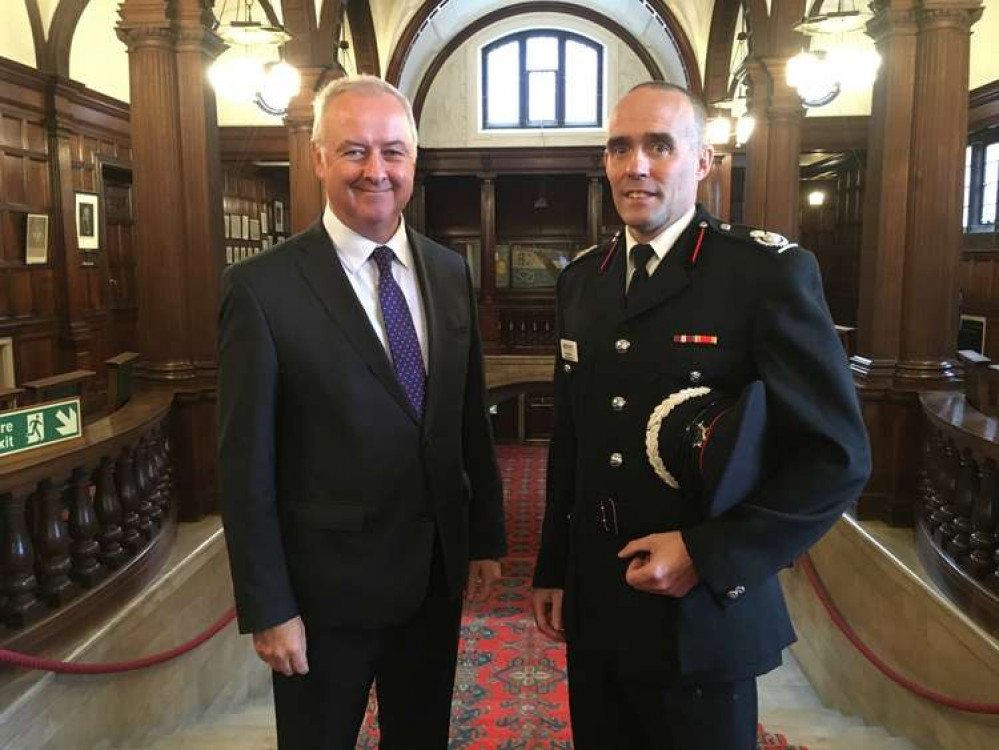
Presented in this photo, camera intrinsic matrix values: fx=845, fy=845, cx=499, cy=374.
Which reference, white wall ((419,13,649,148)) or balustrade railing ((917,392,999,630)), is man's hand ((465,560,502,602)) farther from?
white wall ((419,13,649,148))

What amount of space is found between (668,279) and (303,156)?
7.52 meters

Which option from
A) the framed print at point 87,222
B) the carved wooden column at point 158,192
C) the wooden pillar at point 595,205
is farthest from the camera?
the wooden pillar at point 595,205

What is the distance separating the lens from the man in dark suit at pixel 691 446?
5.12ft

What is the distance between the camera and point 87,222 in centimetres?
981

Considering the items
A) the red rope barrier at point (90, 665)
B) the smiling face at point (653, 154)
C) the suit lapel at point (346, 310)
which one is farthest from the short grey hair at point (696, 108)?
the red rope barrier at point (90, 665)

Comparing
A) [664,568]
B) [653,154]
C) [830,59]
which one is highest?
[830,59]

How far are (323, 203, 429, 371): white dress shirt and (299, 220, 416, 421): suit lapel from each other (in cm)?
4

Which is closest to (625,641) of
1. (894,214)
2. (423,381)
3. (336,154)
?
(423,381)

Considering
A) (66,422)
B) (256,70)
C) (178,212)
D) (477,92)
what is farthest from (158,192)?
(477,92)

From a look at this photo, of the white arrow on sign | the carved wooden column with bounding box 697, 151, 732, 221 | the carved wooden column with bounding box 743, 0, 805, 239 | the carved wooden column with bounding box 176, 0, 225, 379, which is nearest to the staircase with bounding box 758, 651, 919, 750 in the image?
the white arrow on sign

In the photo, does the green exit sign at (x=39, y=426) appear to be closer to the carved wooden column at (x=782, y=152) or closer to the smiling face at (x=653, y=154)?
the smiling face at (x=653, y=154)

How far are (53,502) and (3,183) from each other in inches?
247

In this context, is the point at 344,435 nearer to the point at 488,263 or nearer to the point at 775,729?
the point at 775,729

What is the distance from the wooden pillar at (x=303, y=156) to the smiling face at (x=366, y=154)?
6.89m
